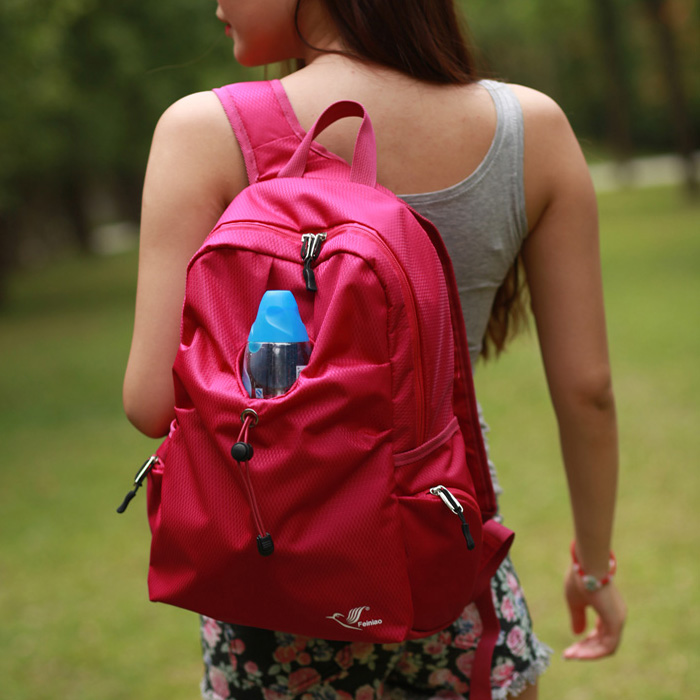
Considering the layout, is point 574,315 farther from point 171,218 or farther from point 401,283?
point 171,218

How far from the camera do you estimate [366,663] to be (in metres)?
1.57

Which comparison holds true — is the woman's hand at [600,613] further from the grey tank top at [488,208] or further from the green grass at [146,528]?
the green grass at [146,528]

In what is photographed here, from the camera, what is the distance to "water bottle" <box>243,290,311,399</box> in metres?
1.30

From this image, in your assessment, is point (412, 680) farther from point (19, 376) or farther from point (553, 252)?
point (19, 376)

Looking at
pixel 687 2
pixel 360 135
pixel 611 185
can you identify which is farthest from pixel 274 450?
pixel 611 185

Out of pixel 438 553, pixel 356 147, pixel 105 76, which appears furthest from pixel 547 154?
pixel 105 76

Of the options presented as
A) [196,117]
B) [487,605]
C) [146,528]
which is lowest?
[146,528]

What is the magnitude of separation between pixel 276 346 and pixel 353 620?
15.5 inches

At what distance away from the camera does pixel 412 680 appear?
5.36 ft

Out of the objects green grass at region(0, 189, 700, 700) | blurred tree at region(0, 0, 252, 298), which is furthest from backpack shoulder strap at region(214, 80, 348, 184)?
blurred tree at region(0, 0, 252, 298)

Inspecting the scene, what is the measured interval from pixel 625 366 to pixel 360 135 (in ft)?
25.9

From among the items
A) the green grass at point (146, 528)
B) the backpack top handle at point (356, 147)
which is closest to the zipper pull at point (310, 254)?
the backpack top handle at point (356, 147)

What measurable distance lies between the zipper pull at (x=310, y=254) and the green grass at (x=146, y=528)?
1.57 meters

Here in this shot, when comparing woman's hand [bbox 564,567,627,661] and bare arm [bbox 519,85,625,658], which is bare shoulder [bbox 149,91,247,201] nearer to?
bare arm [bbox 519,85,625,658]
